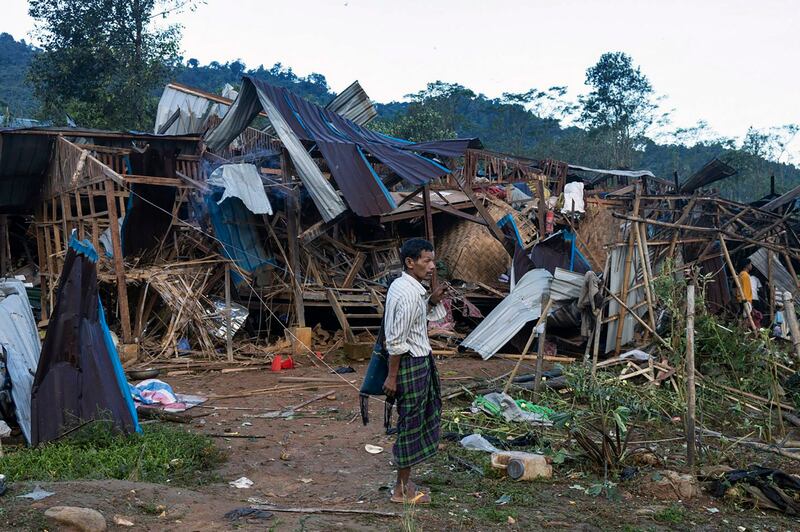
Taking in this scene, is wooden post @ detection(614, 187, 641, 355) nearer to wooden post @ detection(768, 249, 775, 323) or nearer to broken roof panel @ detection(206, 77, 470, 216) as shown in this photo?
wooden post @ detection(768, 249, 775, 323)

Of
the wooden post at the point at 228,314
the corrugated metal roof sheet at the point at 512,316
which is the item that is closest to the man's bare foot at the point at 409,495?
the corrugated metal roof sheet at the point at 512,316

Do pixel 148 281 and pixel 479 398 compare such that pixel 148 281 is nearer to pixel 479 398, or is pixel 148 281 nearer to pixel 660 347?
pixel 479 398

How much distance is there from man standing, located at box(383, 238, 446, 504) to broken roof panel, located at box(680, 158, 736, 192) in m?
8.18

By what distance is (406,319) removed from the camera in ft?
14.1

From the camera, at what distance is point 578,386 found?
7.43 meters

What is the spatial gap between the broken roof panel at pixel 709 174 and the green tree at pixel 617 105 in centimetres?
2497

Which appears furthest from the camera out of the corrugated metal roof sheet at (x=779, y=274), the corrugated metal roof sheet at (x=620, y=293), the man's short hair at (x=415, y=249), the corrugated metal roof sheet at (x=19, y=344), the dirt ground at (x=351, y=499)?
the corrugated metal roof sheet at (x=779, y=274)

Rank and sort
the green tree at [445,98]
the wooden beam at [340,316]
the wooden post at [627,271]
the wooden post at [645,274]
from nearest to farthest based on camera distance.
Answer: the wooden post at [645,274] < the wooden post at [627,271] < the wooden beam at [340,316] < the green tree at [445,98]

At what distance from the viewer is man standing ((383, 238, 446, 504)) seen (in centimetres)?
430

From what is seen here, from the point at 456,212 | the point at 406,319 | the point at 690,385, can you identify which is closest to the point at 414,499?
the point at 406,319

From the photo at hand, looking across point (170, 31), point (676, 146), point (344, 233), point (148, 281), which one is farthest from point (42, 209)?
point (676, 146)

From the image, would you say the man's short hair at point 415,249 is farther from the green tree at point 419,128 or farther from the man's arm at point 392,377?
the green tree at point 419,128

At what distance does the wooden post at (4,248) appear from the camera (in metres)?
13.8

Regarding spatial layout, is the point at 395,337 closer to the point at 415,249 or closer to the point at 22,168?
the point at 415,249
